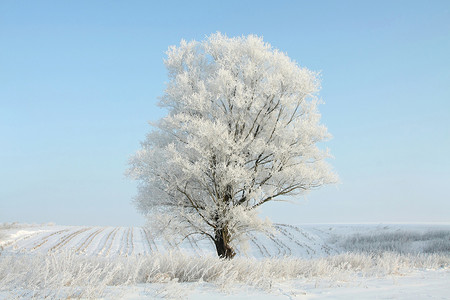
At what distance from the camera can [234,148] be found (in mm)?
13648

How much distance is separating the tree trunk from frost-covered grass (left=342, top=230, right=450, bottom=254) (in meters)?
14.3

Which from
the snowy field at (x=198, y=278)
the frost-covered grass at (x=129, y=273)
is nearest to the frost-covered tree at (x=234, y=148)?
the snowy field at (x=198, y=278)

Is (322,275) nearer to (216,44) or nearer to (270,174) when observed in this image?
(270,174)

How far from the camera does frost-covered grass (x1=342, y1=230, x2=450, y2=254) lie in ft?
86.6

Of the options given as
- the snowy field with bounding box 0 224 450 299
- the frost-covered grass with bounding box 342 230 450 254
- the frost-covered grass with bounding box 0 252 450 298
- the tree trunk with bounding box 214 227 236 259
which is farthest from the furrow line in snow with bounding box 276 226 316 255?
the frost-covered grass with bounding box 0 252 450 298

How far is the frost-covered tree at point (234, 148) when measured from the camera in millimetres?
14102

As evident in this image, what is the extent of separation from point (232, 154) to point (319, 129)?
422 cm

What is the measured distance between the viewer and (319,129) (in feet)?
50.3

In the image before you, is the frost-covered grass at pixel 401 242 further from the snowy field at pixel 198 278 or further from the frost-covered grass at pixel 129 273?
the frost-covered grass at pixel 129 273

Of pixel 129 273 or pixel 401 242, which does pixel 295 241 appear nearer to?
pixel 401 242

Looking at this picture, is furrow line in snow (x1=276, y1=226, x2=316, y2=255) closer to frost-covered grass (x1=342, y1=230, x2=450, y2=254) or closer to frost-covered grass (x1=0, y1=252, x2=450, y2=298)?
frost-covered grass (x1=342, y1=230, x2=450, y2=254)

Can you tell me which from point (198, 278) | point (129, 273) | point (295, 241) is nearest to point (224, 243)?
point (198, 278)

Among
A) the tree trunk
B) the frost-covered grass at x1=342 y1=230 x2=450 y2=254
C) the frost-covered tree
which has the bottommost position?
the frost-covered grass at x1=342 y1=230 x2=450 y2=254

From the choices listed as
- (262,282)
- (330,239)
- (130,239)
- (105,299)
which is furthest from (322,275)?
(330,239)
